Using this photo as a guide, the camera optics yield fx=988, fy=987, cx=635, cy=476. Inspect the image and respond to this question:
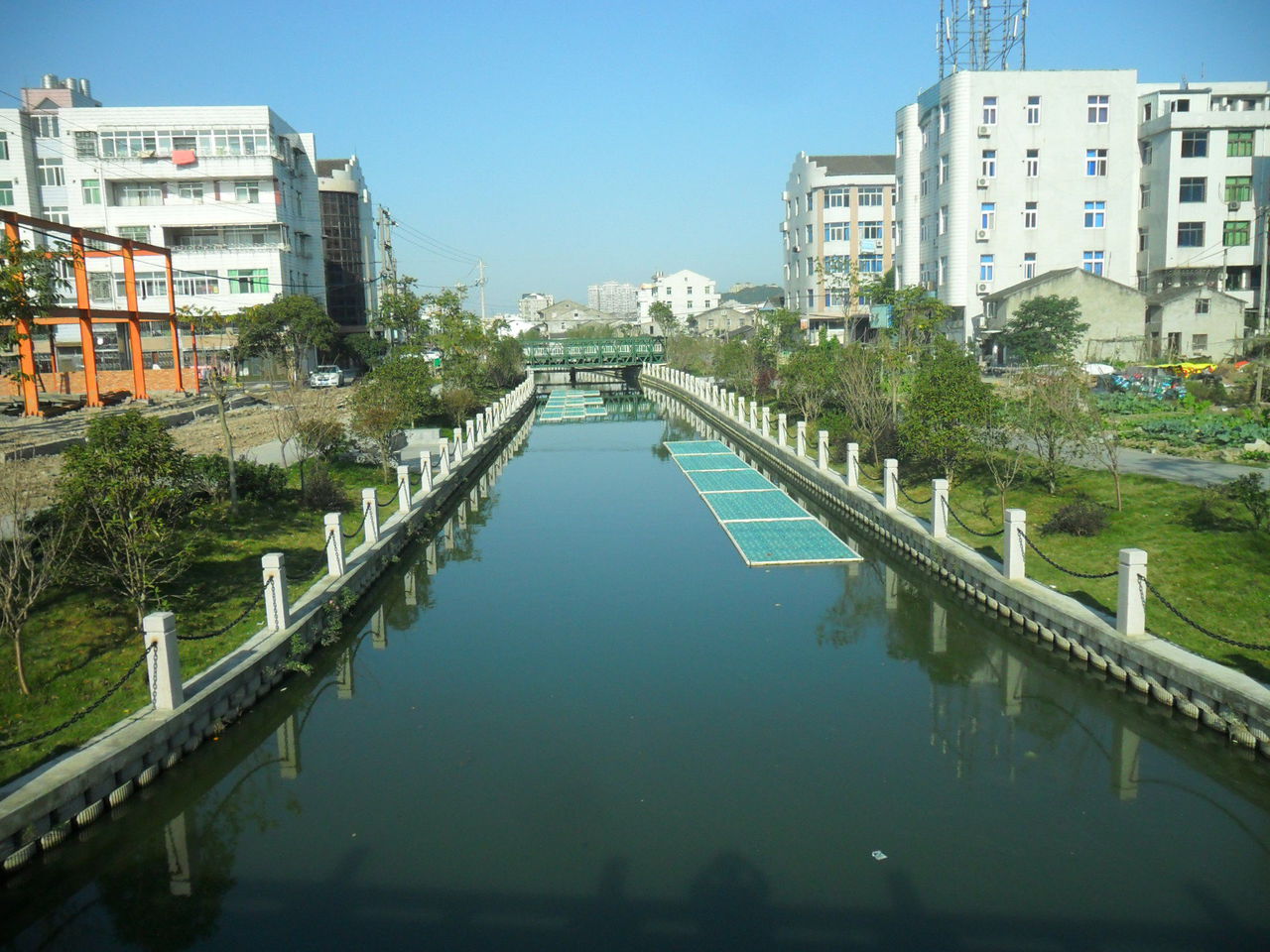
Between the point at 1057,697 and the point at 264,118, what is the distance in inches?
Answer: 1900

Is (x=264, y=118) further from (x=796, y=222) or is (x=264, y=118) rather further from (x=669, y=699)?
(x=669, y=699)

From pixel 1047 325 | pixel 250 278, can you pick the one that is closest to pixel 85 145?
pixel 250 278

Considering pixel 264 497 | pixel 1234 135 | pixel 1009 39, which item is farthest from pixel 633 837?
pixel 1234 135

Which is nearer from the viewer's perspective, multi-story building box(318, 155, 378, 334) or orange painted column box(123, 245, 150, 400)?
orange painted column box(123, 245, 150, 400)

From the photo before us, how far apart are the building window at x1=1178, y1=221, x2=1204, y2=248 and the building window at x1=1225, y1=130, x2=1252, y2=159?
3.00 meters

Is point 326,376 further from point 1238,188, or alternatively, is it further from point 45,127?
point 1238,188

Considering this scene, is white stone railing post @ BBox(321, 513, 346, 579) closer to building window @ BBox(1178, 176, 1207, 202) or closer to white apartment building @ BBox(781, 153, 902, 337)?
building window @ BBox(1178, 176, 1207, 202)

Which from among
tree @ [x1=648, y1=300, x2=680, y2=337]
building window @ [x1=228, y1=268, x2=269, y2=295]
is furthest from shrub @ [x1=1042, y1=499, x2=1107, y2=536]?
tree @ [x1=648, y1=300, x2=680, y2=337]

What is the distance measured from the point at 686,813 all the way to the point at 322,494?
1021 centimetres

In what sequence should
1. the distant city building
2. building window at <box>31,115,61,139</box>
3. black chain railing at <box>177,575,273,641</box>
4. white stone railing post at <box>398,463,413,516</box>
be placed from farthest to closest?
the distant city building
building window at <box>31,115,61,139</box>
white stone railing post at <box>398,463,413,516</box>
black chain railing at <box>177,575,273,641</box>

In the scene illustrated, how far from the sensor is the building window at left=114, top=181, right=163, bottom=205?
46.7 metres

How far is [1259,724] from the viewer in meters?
7.17

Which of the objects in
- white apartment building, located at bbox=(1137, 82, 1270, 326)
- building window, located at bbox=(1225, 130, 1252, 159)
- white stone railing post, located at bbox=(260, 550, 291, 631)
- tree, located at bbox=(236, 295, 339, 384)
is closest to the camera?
white stone railing post, located at bbox=(260, 550, 291, 631)

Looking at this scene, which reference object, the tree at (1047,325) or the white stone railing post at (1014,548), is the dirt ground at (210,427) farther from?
the tree at (1047,325)
